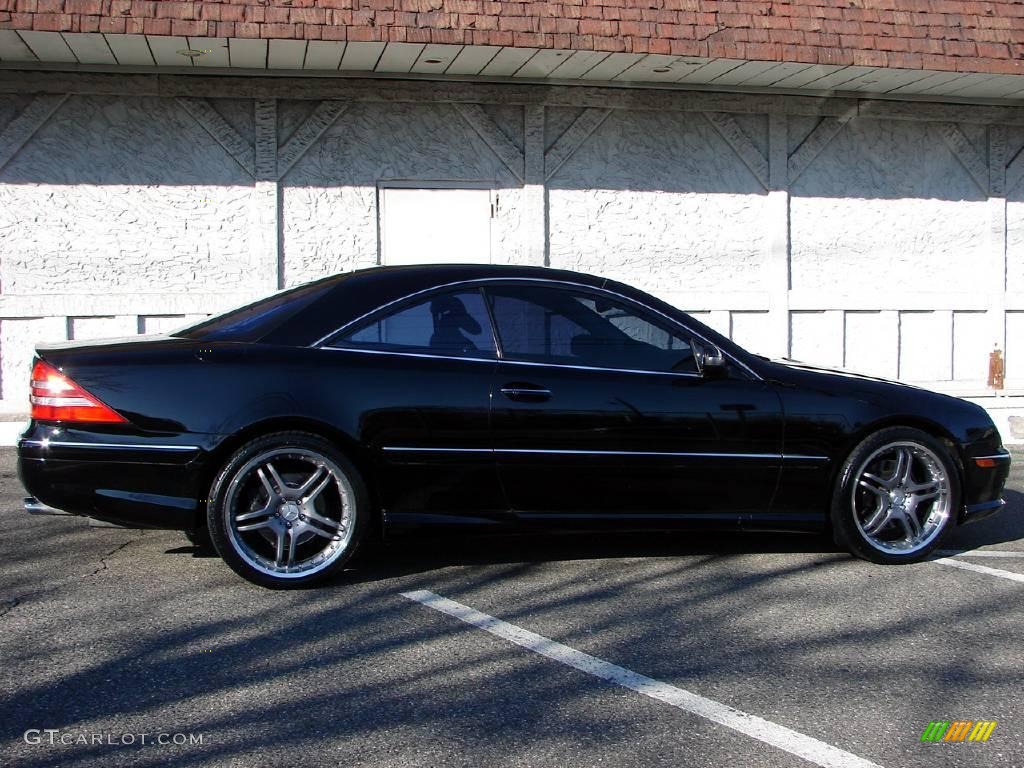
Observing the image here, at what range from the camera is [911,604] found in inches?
186

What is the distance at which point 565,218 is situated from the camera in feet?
38.5

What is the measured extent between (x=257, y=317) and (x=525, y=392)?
131 centimetres

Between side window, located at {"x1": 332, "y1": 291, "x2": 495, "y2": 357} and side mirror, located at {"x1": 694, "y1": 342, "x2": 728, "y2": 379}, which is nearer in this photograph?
side window, located at {"x1": 332, "y1": 291, "x2": 495, "y2": 357}

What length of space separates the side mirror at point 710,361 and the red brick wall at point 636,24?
547 centimetres

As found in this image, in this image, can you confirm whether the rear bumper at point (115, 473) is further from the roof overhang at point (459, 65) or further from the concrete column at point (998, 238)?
the concrete column at point (998, 238)

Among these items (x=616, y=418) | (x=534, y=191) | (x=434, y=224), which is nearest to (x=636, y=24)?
(x=534, y=191)

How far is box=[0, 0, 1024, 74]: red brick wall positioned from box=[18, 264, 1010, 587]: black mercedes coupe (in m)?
Result: 5.01

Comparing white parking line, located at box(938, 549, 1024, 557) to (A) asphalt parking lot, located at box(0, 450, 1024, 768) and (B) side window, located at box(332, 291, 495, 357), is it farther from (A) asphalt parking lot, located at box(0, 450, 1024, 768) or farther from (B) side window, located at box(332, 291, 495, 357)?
(B) side window, located at box(332, 291, 495, 357)

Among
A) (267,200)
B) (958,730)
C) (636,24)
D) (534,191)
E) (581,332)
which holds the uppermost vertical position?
(636,24)

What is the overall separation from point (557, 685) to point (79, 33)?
25.7 ft

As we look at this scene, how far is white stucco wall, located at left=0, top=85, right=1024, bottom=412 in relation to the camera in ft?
35.4

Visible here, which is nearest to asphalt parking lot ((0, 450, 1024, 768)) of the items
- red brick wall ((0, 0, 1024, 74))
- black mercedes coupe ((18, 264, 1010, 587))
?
black mercedes coupe ((18, 264, 1010, 587))

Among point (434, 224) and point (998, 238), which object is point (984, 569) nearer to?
point (434, 224)

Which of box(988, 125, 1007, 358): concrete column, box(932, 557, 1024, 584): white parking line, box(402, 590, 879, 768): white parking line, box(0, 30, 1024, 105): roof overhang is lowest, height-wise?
box(402, 590, 879, 768): white parking line
